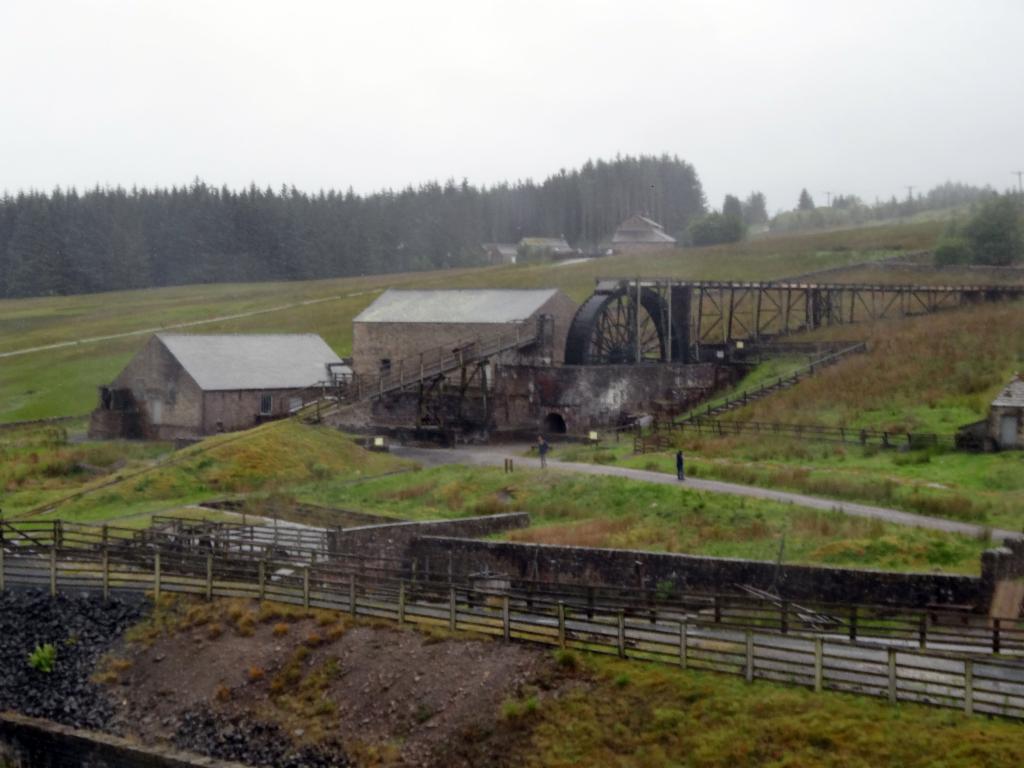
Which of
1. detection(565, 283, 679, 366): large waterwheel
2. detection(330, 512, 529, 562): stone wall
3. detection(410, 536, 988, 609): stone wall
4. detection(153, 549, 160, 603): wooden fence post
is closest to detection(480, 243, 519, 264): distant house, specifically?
detection(565, 283, 679, 366): large waterwheel

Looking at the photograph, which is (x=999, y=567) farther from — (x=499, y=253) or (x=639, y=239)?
(x=499, y=253)

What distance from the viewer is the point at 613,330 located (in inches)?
2566

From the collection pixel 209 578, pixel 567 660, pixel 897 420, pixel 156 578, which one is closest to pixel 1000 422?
pixel 897 420

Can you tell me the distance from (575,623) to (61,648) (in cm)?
1089

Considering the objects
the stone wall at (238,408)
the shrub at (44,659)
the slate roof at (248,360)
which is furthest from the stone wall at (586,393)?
the shrub at (44,659)

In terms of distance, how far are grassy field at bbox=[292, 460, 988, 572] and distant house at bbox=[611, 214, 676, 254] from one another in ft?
284

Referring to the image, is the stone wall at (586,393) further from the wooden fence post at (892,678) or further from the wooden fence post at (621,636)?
the wooden fence post at (892,678)

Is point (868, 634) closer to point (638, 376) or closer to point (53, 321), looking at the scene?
point (638, 376)

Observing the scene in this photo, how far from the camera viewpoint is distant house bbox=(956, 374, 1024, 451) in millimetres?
38438

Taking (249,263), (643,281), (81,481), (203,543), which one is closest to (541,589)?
(203,543)

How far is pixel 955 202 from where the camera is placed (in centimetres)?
16925

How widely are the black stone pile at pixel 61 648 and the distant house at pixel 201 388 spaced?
1071 inches

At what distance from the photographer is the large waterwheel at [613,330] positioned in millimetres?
58062

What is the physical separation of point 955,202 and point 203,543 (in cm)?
15564
